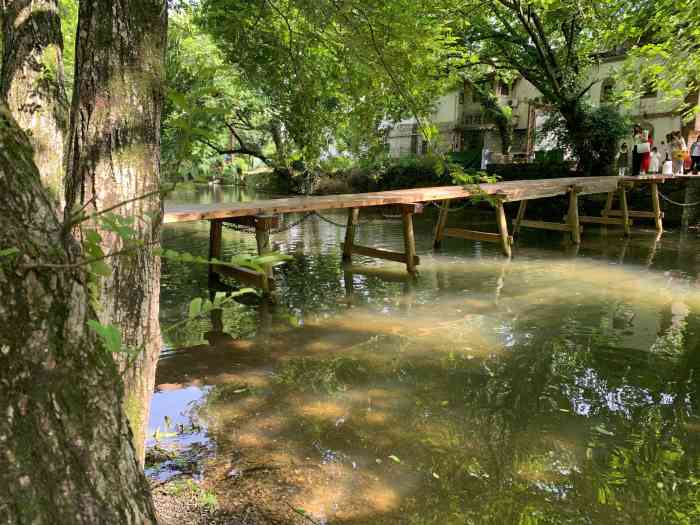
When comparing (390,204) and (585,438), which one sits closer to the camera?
(585,438)

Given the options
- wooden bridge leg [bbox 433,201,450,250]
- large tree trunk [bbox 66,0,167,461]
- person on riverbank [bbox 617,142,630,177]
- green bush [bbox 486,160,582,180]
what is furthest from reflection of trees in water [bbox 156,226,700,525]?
green bush [bbox 486,160,582,180]

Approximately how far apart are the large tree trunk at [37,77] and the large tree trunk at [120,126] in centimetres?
71

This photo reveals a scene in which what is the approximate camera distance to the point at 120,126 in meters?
2.14

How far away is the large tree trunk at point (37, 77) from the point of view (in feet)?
9.10

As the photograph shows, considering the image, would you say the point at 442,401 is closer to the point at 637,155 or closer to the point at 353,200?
the point at 353,200

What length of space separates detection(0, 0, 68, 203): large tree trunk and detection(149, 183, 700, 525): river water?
38.6 inches

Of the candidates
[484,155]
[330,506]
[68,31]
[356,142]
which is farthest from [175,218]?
[484,155]

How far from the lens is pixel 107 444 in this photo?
3.23 feet

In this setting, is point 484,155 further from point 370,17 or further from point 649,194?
point 370,17

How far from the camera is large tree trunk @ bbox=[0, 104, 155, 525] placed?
836 mm

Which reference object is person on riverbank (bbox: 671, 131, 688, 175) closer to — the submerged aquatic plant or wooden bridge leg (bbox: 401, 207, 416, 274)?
wooden bridge leg (bbox: 401, 207, 416, 274)

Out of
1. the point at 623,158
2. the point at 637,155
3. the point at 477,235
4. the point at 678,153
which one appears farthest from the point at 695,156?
the point at 477,235

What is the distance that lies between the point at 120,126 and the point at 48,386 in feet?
4.93

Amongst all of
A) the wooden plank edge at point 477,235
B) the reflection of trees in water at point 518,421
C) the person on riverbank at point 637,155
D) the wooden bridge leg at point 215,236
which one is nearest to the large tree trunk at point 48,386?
the reflection of trees in water at point 518,421
